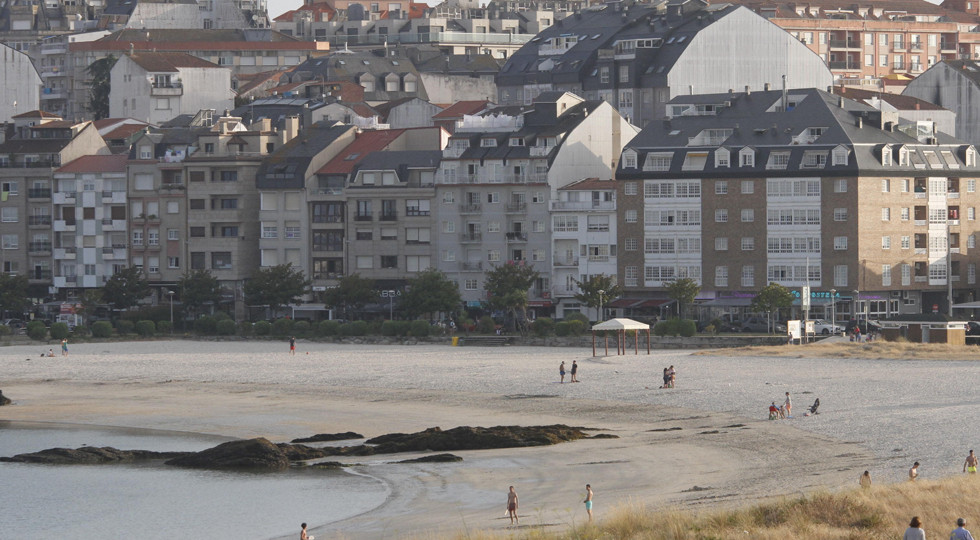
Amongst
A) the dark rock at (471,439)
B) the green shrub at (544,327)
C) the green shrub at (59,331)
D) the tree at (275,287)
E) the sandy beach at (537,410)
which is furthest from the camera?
the tree at (275,287)

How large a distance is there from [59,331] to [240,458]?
53.0 meters

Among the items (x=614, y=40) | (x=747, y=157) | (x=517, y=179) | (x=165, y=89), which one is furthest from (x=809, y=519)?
(x=165, y=89)

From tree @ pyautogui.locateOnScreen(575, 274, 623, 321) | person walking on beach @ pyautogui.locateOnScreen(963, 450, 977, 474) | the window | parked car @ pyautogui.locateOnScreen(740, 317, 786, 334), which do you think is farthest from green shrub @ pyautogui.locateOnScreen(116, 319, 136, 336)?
person walking on beach @ pyautogui.locateOnScreen(963, 450, 977, 474)

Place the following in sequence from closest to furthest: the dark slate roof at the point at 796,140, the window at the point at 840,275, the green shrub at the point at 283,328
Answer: the window at the point at 840,275
the dark slate roof at the point at 796,140
the green shrub at the point at 283,328

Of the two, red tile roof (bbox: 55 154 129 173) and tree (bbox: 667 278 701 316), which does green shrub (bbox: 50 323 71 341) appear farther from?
tree (bbox: 667 278 701 316)

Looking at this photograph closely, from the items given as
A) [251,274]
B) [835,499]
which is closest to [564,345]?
[251,274]

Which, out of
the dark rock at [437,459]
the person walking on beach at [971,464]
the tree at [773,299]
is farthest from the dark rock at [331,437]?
the tree at [773,299]

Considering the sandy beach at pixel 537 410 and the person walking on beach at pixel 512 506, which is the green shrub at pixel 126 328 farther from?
the person walking on beach at pixel 512 506

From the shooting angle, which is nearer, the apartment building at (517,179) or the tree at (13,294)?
the apartment building at (517,179)

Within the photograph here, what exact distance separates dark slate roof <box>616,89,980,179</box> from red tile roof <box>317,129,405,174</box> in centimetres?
2027

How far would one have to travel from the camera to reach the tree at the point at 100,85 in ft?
590

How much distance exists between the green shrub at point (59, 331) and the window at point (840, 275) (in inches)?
1710

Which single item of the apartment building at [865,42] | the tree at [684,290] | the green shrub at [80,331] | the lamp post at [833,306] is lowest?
the green shrub at [80,331]

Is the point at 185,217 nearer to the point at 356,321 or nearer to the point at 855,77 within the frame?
the point at 356,321
